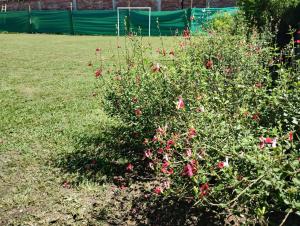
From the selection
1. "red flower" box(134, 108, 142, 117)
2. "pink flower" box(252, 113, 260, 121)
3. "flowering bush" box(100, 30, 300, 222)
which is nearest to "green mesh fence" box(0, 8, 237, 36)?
"flowering bush" box(100, 30, 300, 222)

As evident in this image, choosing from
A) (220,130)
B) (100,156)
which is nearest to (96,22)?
(100,156)

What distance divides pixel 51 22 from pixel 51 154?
25.6 meters

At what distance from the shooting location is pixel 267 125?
10.4 feet

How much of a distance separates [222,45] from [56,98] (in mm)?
3570

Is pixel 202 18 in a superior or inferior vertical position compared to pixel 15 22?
superior

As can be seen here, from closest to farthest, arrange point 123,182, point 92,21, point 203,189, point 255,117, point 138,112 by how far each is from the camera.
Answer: point 203,189, point 255,117, point 138,112, point 123,182, point 92,21

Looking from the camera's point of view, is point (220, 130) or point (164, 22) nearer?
point (220, 130)

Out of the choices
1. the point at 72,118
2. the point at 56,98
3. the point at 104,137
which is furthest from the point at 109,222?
the point at 56,98

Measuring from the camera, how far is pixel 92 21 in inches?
1041

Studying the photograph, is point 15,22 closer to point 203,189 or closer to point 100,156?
point 100,156

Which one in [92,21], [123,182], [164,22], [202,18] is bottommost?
[123,182]

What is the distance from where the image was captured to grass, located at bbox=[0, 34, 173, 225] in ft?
11.4

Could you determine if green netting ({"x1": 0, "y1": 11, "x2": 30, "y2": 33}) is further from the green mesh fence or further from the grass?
the grass

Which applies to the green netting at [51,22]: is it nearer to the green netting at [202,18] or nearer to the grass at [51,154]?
the green netting at [202,18]
